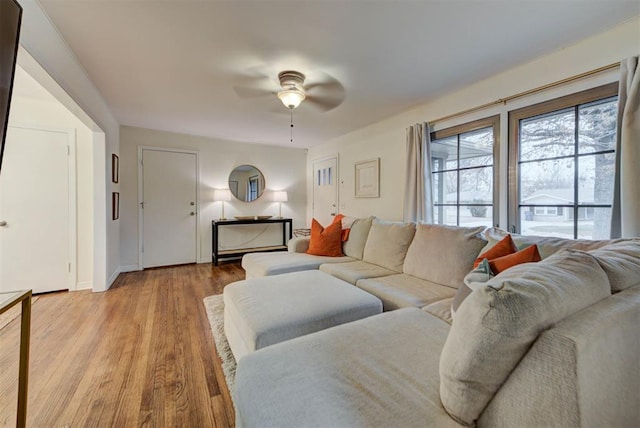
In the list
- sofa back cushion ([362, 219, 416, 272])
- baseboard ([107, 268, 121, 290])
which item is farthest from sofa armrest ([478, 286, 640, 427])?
baseboard ([107, 268, 121, 290])

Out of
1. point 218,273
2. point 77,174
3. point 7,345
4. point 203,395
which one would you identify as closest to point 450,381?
point 203,395

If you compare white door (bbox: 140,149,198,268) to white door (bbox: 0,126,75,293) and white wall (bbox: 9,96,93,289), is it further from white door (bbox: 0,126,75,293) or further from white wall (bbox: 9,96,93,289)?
white door (bbox: 0,126,75,293)

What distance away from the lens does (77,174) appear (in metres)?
3.16

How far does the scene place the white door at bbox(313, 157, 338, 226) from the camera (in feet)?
15.4

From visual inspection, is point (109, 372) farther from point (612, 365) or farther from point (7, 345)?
point (612, 365)

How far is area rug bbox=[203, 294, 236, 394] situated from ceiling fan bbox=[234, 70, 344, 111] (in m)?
2.07

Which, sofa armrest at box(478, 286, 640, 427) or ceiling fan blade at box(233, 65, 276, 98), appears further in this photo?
ceiling fan blade at box(233, 65, 276, 98)

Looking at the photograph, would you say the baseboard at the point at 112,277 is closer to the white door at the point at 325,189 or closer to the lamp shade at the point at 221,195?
the lamp shade at the point at 221,195

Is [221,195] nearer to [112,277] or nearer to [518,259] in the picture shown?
[112,277]

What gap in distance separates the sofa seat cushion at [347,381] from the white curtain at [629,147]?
1466 millimetres

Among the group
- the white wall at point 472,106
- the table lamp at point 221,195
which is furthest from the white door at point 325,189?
the table lamp at point 221,195

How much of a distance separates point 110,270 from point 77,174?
1.23 meters

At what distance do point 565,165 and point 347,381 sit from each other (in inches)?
94.0

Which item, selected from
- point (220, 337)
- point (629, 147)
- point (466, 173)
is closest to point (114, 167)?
point (220, 337)
